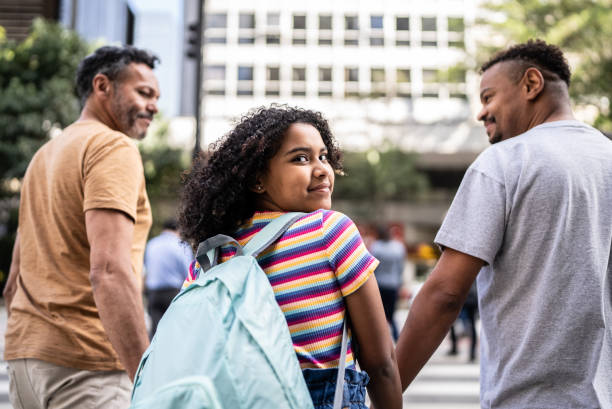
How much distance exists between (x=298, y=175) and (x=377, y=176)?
3313cm

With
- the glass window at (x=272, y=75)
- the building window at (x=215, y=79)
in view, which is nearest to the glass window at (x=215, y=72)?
the building window at (x=215, y=79)

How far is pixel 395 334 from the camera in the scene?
10.4m

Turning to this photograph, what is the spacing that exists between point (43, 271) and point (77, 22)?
27386 mm

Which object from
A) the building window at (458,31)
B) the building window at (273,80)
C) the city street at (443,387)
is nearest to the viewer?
the city street at (443,387)

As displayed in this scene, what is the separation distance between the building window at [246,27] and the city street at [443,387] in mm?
39896

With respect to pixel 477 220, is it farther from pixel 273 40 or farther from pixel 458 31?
pixel 273 40

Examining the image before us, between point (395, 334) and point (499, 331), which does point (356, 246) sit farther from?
point (395, 334)

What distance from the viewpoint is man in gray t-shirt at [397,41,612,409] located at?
2.06 m

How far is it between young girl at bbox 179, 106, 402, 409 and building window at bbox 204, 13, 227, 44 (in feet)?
156

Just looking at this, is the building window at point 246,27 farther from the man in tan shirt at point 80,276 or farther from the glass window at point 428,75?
the man in tan shirt at point 80,276

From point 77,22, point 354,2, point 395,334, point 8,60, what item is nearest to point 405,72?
point 354,2

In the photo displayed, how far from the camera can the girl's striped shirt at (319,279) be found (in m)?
1.75

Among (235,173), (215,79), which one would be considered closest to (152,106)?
(235,173)

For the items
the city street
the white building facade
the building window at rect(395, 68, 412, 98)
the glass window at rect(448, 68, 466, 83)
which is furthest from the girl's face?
the building window at rect(395, 68, 412, 98)
